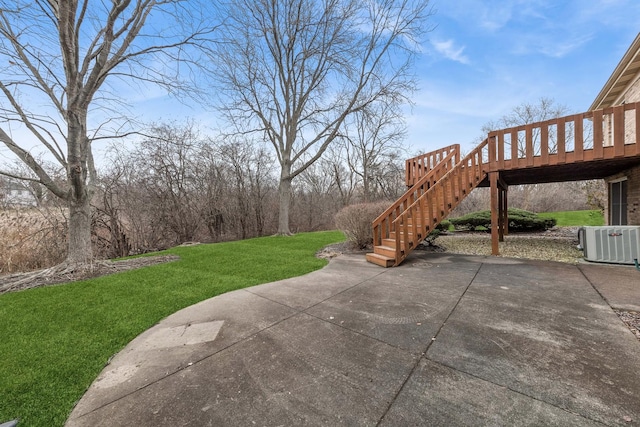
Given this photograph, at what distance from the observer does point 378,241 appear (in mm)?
6191

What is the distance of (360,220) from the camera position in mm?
7035

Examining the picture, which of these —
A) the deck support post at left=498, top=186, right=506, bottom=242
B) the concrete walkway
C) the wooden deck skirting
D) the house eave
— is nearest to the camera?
the concrete walkway

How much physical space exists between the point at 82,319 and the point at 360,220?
5.86 meters

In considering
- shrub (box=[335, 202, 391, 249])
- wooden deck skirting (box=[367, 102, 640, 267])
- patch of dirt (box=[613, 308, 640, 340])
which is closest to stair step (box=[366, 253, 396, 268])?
wooden deck skirting (box=[367, 102, 640, 267])

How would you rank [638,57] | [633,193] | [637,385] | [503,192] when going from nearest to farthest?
[637,385]
[638,57]
[633,193]
[503,192]

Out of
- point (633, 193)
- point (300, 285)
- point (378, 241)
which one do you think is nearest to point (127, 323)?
point (300, 285)

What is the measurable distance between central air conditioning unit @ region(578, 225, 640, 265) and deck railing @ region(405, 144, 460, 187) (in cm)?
382

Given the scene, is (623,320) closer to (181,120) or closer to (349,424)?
(349,424)

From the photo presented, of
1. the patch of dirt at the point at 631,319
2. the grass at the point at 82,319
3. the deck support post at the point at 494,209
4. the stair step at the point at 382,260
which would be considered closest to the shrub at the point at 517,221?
the deck support post at the point at 494,209

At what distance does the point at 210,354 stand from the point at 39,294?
3.84m

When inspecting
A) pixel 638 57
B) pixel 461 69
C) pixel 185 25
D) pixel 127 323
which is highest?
pixel 461 69

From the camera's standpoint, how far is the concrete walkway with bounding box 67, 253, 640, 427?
146cm

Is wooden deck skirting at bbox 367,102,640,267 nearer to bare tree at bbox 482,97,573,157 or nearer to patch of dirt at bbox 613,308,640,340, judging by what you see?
patch of dirt at bbox 613,308,640,340

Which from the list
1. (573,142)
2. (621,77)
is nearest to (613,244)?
(573,142)
